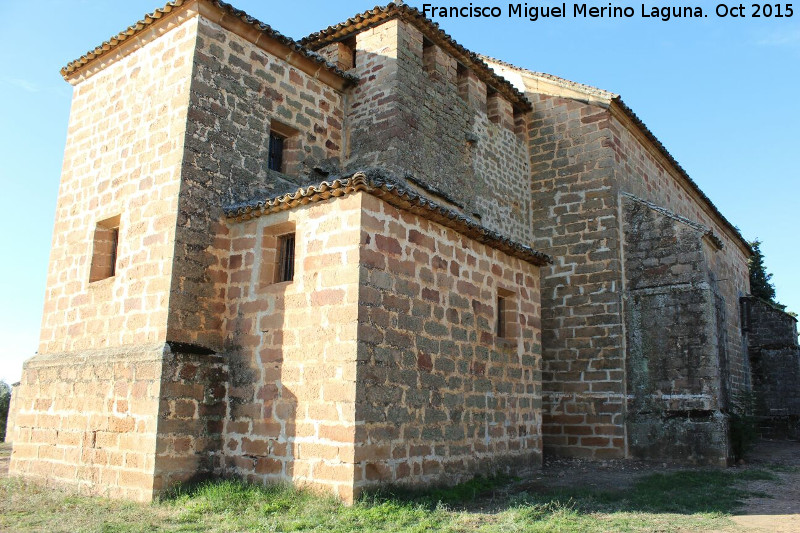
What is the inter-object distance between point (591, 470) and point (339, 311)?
5616mm

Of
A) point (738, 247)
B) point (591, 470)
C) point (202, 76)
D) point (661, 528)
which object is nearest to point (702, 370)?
point (591, 470)

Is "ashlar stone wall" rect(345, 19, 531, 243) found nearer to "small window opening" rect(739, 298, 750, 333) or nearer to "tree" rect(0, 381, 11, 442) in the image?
"small window opening" rect(739, 298, 750, 333)

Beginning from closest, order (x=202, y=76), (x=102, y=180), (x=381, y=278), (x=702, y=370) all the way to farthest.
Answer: (x=381, y=278), (x=202, y=76), (x=102, y=180), (x=702, y=370)

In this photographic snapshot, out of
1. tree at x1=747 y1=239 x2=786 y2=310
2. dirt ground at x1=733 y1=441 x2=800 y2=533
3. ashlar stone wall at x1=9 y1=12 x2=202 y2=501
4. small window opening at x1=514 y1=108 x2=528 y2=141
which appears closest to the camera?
dirt ground at x1=733 y1=441 x2=800 y2=533

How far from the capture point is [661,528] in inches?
249

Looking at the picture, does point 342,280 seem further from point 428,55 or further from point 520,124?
point 520,124

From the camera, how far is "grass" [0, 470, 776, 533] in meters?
6.13

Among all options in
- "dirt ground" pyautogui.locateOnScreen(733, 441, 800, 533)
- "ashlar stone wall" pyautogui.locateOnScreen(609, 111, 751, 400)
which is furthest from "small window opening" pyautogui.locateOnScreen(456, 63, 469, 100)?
"dirt ground" pyautogui.locateOnScreen(733, 441, 800, 533)

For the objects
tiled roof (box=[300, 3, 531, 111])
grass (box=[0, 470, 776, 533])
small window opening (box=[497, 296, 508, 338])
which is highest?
tiled roof (box=[300, 3, 531, 111])

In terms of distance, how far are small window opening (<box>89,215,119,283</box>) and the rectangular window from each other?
2.26 m

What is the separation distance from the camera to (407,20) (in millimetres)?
11133

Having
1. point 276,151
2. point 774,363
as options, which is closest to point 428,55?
point 276,151

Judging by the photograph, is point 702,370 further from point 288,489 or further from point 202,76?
point 202,76

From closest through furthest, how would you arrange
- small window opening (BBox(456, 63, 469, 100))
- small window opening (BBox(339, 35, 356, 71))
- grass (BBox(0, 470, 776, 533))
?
grass (BBox(0, 470, 776, 533))
small window opening (BBox(339, 35, 356, 71))
small window opening (BBox(456, 63, 469, 100))
